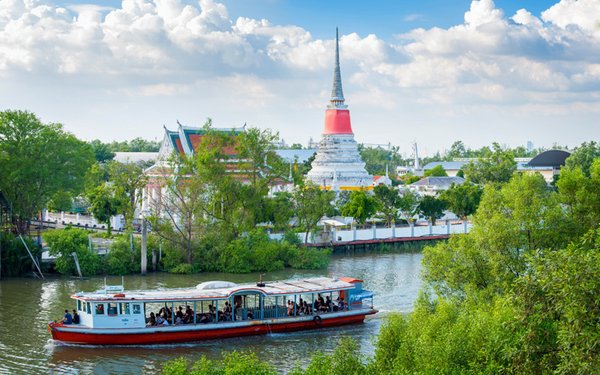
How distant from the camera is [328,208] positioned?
5712 centimetres

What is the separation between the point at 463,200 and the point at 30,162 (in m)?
36.4

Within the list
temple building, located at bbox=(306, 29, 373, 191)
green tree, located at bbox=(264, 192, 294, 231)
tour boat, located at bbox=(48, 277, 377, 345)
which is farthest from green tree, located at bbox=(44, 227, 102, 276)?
temple building, located at bbox=(306, 29, 373, 191)

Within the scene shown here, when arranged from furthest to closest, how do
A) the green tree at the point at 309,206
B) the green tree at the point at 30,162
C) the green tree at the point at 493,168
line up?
the green tree at the point at 493,168, the green tree at the point at 309,206, the green tree at the point at 30,162

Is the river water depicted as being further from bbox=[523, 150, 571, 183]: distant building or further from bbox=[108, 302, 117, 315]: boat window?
bbox=[523, 150, 571, 183]: distant building

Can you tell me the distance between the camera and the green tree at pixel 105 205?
57.2 metres

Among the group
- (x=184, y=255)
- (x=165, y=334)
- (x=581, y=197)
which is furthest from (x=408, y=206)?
(x=581, y=197)

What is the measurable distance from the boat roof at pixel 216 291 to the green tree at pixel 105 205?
78.9 ft

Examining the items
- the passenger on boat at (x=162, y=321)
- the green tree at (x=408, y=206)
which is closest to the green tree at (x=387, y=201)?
the green tree at (x=408, y=206)

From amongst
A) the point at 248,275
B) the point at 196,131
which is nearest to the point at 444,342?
the point at 248,275

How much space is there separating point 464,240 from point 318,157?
68.4 m

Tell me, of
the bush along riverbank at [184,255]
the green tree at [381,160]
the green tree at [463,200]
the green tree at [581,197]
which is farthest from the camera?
the green tree at [381,160]

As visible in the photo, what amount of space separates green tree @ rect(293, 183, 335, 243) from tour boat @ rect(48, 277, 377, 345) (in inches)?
773

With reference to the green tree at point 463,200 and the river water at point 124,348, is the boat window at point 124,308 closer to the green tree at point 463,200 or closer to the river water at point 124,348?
the river water at point 124,348

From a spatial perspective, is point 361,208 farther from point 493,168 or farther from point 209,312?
point 209,312
